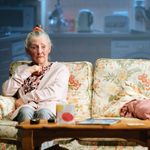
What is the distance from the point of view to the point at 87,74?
370 cm

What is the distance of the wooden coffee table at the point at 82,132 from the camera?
2.60 metres

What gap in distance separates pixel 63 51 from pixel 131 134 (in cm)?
202

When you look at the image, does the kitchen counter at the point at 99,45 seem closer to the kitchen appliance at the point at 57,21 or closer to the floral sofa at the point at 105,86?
the kitchen appliance at the point at 57,21

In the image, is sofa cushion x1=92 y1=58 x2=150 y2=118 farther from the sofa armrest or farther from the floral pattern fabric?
the sofa armrest

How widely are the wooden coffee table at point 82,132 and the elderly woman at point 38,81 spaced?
0.61m

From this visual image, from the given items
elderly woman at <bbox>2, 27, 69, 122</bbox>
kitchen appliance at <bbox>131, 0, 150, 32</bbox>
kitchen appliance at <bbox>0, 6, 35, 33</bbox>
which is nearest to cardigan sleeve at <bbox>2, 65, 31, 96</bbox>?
elderly woman at <bbox>2, 27, 69, 122</bbox>

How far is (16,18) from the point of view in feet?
15.1

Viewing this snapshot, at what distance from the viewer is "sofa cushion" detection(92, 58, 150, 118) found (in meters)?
3.56

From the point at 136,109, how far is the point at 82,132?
2.56 feet

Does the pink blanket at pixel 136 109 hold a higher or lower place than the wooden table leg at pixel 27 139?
higher

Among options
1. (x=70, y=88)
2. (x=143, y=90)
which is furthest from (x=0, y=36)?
(x=143, y=90)

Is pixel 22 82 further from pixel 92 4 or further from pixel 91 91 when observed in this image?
pixel 92 4

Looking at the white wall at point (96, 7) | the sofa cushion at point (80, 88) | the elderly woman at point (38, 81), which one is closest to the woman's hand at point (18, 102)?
the elderly woman at point (38, 81)

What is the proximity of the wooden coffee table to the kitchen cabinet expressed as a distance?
6.44 feet
